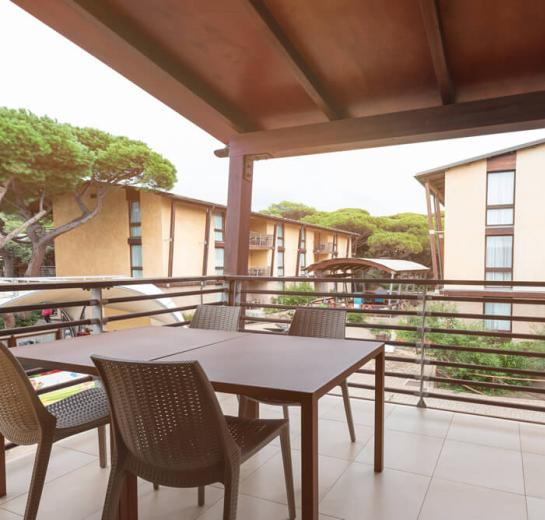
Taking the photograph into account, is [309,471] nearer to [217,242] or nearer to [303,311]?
[303,311]

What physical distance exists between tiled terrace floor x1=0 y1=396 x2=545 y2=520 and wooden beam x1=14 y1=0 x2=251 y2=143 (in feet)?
8.21

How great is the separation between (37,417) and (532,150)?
11.8 metres

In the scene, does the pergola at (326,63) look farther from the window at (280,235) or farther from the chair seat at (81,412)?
the window at (280,235)

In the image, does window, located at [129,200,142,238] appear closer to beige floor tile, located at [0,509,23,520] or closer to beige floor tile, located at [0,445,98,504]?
beige floor tile, located at [0,445,98,504]

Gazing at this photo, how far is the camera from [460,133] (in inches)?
126

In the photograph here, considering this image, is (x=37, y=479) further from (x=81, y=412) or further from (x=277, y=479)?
(x=277, y=479)

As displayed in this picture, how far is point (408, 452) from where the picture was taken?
2.51 m

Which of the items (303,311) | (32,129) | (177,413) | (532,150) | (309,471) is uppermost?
(32,129)

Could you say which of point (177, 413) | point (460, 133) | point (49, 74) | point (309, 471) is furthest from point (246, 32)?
point (49, 74)

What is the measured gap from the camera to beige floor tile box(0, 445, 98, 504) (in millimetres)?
2099

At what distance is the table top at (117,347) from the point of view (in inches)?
68.7

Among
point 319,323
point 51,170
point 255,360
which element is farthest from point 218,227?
point 255,360

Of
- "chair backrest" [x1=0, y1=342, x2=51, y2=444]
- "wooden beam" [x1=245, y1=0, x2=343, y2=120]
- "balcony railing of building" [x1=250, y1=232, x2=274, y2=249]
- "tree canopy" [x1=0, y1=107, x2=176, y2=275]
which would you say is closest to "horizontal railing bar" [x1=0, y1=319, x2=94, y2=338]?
"chair backrest" [x1=0, y1=342, x2=51, y2=444]

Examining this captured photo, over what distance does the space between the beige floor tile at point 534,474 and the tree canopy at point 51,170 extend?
1642 centimetres
